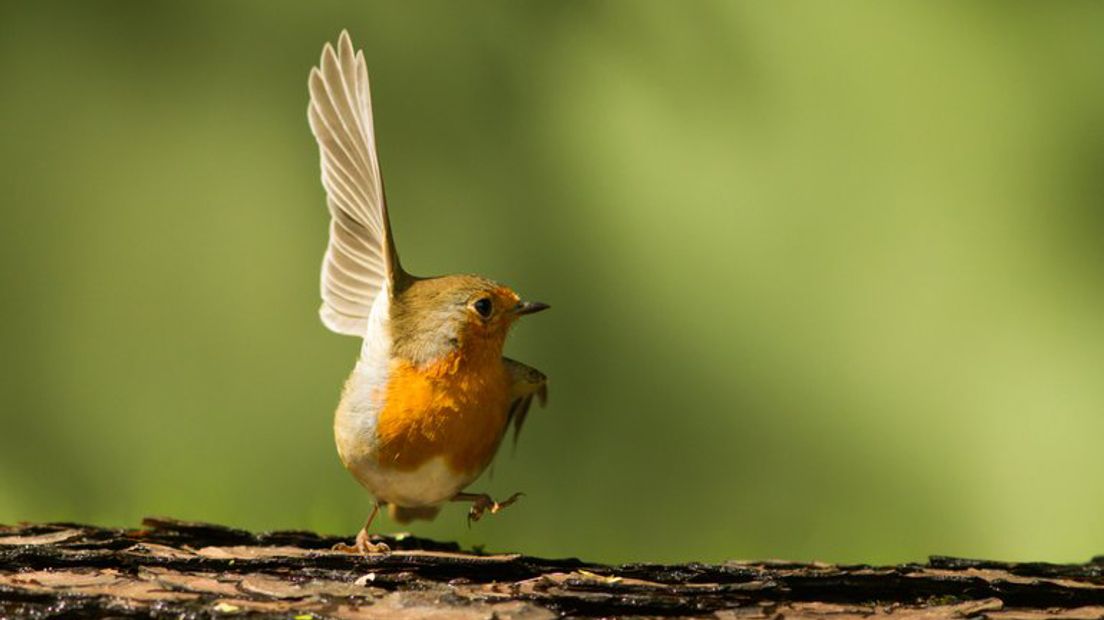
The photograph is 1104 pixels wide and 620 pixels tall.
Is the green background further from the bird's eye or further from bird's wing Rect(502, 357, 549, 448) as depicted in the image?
the bird's eye

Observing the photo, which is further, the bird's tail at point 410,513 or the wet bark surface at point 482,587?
the bird's tail at point 410,513

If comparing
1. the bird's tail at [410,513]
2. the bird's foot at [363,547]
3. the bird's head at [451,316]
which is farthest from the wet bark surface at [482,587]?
the bird's tail at [410,513]

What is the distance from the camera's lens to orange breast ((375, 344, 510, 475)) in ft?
5.95

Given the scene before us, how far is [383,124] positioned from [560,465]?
91 cm

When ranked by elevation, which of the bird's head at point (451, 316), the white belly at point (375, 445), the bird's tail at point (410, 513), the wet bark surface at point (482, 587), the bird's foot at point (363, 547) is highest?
the bird's head at point (451, 316)

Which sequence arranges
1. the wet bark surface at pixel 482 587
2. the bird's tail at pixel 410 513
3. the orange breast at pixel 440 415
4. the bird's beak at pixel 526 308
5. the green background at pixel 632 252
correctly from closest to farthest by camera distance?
the wet bark surface at pixel 482 587 → the orange breast at pixel 440 415 → the bird's beak at pixel 526 308 → the bird's tail at pixel 410 513 → the green background at pixel 632 252

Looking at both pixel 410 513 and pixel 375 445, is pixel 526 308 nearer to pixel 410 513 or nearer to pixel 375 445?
pixel 375 445

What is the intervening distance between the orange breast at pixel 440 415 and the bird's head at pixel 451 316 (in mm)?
22

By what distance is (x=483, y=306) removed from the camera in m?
1.89

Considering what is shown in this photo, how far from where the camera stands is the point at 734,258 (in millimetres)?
3227

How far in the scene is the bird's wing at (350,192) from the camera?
1.86m

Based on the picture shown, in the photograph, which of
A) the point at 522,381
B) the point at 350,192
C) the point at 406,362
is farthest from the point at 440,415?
the point at 350,192

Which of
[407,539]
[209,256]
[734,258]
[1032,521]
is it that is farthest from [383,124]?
[1032,521]

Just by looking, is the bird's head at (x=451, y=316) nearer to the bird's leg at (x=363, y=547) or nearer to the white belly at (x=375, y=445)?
the white belly at (x=375, y=445)
